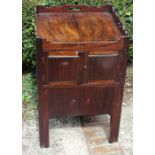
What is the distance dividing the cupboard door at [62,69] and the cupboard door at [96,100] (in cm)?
17

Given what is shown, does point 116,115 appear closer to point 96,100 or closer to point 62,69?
point 96,100

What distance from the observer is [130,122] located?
11.7 ft

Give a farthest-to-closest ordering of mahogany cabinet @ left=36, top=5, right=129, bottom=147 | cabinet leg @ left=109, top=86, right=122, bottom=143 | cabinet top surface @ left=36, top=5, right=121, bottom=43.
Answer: cabinet leg @ left=109, top=86, right=122, bottom=143 → cabinet top surface @ left=36, top=5, right=121, bottom=43 → mahogany cabinet @ left=36, top=5, right=129, bottom=147

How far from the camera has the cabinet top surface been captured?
9.16 feet

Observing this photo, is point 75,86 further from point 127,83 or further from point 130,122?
point 127,83

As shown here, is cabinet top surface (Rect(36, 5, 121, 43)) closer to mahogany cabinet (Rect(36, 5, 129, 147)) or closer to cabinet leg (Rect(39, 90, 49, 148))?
mahogany cabinet (Rect(36, 5, 129, 147))

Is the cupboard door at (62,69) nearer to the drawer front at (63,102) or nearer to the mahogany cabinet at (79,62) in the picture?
the mahogany cabinet at (79,62)

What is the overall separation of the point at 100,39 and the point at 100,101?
0.49m

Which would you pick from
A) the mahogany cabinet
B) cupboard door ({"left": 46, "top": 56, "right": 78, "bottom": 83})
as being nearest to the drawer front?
the mahogany cabinet

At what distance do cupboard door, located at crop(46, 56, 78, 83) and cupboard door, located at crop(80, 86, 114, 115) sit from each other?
0.17 m

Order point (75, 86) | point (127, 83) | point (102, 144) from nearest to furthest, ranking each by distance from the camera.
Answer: point (75, 86) → point (102, 144) → point (127, 83)

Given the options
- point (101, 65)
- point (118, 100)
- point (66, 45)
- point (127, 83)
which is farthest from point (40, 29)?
point (127, 83)

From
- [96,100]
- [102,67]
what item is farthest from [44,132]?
[102,67]

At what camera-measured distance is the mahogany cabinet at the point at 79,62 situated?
2.68 meters
